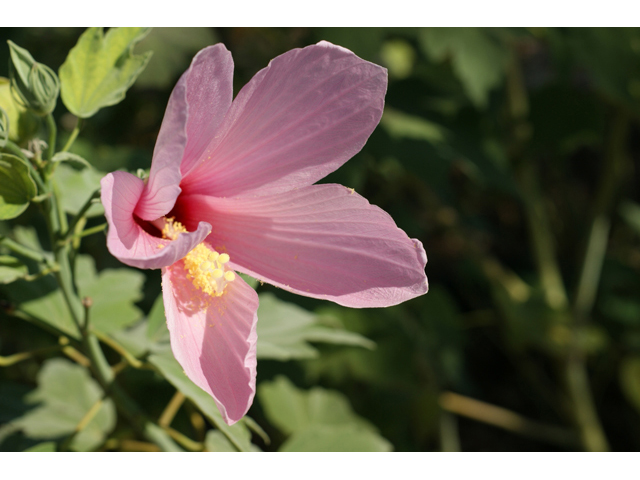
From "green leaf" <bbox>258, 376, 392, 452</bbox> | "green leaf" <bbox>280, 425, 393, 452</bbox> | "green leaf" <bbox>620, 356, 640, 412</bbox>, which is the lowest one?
"green leaf" <bbox>620, 356, 640, 412</bbox>

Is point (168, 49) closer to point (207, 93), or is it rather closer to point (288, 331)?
point (288, 331)

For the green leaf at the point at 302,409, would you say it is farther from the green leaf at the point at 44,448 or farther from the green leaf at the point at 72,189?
the green leaf at the point at 72,189

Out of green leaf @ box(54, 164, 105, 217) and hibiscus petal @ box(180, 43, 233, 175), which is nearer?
hibiscus petal @ box(180, 43, 233, 175)

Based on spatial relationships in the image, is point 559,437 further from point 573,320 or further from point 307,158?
point 307,158

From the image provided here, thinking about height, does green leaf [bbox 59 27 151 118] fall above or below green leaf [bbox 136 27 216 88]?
above

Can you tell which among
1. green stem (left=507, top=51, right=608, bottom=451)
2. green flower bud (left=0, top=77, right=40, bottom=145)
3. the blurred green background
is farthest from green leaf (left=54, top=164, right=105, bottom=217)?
green stem (left=507, top=51, right=608, bottom=451)

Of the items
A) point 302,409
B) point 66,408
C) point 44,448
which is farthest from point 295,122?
point 302,409

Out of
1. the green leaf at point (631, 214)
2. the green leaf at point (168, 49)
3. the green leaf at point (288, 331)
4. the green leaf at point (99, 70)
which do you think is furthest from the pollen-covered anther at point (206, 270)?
the green leaf at point (631, 214)

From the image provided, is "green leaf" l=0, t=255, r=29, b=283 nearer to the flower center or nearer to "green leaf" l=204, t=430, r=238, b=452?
the flower center
